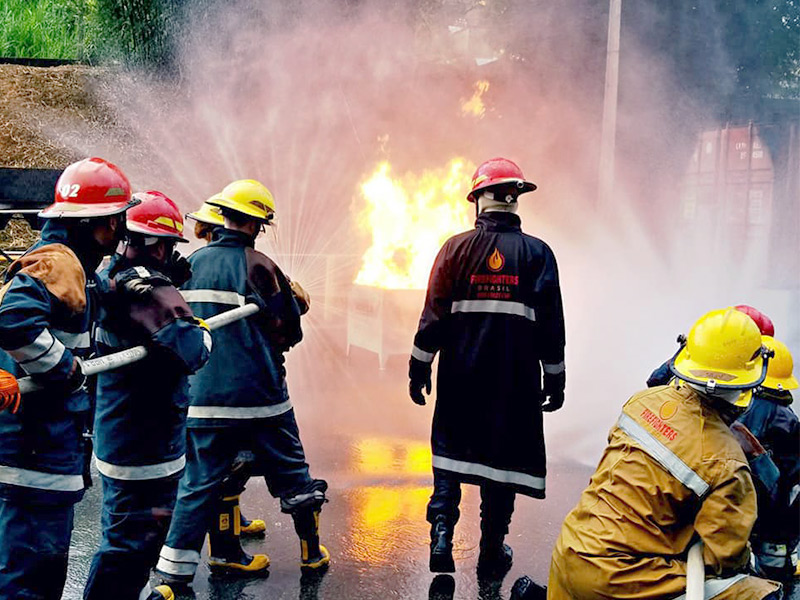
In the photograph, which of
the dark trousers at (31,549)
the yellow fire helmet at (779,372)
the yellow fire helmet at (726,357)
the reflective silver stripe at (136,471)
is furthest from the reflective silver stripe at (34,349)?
the yellow fire helmet at (779,372)

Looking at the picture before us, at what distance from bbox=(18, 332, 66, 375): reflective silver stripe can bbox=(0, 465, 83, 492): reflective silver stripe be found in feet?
1.21

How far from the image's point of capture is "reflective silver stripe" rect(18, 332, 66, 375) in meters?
2.57

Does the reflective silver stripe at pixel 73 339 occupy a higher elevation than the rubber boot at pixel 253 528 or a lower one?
higher

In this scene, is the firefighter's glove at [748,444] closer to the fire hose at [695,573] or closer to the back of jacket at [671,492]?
the back of jacket at [671,492]

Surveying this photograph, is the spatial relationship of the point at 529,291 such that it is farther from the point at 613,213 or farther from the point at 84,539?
the point at 613,213

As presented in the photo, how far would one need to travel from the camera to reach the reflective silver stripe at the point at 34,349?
254 cm

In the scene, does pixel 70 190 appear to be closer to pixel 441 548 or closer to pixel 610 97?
pixel 441 548

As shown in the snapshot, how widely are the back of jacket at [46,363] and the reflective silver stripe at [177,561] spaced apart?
1.02 meters

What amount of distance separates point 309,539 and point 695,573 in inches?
86.7

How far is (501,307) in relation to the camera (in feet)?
13.4

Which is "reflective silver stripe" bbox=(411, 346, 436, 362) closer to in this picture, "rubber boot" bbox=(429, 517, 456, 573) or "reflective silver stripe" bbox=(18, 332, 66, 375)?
"rubber boot" bbox=(429, 517, 456, 573)

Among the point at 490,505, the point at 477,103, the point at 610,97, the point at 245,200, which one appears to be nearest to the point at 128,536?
the point at 245,200

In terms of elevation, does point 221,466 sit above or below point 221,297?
below

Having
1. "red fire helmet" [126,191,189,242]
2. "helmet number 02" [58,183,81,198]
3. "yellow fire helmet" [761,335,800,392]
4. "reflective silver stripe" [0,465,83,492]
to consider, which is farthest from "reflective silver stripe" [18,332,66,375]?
"yellow fire helmet" [761,335,800,392]
